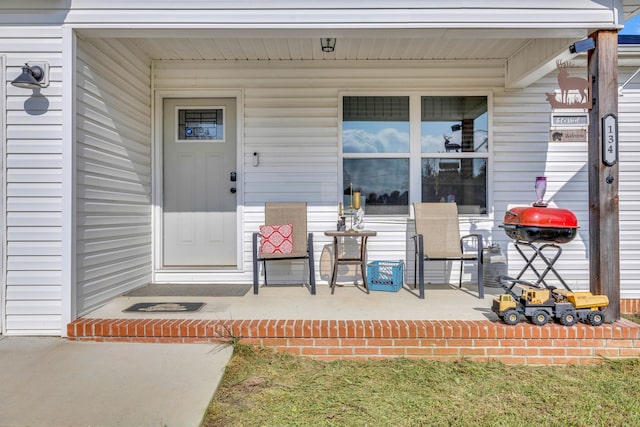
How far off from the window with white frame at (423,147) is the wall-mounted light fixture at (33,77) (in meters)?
2.73

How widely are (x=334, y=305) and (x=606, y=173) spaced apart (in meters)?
2.32

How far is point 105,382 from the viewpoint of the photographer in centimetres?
220

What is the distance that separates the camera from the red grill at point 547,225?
2.89 metres

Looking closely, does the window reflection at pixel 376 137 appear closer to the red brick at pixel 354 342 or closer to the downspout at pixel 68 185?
the red brick at pixel 354 342

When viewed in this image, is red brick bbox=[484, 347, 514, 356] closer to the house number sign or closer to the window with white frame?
the house number sign

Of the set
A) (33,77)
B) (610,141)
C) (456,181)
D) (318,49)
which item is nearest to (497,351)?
(610,141)

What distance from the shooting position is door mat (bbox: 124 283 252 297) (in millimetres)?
3658

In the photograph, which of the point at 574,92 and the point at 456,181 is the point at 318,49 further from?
the point at 574,92

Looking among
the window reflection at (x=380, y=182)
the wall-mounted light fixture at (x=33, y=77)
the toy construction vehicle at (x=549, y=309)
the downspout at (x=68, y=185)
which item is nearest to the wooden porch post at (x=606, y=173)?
the toy construction vehicle at (x=549, y=309)

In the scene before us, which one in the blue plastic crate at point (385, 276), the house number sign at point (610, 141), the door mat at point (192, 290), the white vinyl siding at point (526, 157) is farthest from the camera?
the white vinyl siding at point (526, 157)

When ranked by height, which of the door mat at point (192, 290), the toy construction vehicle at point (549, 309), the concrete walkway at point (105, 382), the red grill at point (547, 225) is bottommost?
the concrete walkway at point (105, 382)

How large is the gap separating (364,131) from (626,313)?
3.32 m

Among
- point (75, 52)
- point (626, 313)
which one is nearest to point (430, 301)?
point (626, 313)

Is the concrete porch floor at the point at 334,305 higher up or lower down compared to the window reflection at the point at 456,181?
lower down
